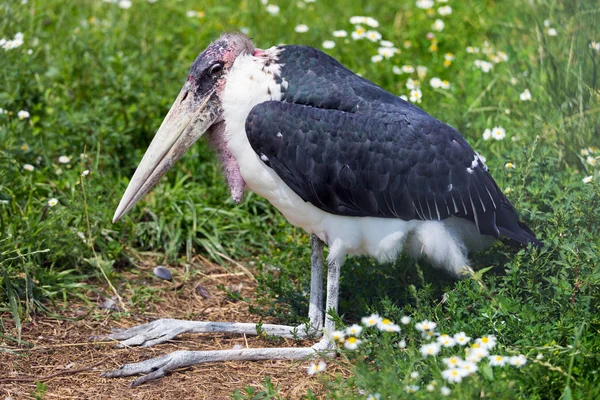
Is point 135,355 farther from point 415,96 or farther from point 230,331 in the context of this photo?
point 415,96

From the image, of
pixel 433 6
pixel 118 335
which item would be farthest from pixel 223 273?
pixel 433 6

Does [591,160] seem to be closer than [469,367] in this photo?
No

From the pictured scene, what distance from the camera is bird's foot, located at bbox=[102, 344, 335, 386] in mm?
4094

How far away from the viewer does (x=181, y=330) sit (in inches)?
179

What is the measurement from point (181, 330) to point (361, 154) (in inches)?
53.0

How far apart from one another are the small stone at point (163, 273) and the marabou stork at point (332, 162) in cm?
78

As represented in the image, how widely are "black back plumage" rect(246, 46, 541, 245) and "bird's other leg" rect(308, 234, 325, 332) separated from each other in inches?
18.1

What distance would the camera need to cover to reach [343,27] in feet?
24.7

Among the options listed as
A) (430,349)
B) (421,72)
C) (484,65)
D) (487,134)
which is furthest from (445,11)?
(430,349)

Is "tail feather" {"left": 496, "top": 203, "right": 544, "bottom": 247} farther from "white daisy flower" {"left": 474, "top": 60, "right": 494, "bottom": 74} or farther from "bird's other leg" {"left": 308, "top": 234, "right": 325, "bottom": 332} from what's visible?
"white daisy flower" {"left": 474, "top": 60, "right": 494, "bottom": 74}

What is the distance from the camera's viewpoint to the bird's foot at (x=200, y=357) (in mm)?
4094

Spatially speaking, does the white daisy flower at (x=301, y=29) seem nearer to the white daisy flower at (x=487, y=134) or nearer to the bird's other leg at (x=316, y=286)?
the white daisy flower at (x=487, y=134)

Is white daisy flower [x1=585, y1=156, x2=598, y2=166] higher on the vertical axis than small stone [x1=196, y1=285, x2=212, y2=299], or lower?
higher

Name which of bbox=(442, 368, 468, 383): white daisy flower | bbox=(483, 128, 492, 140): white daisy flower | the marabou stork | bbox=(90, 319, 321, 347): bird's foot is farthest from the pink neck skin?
bbox=(483, 128, 492, 140): white daisy flower
